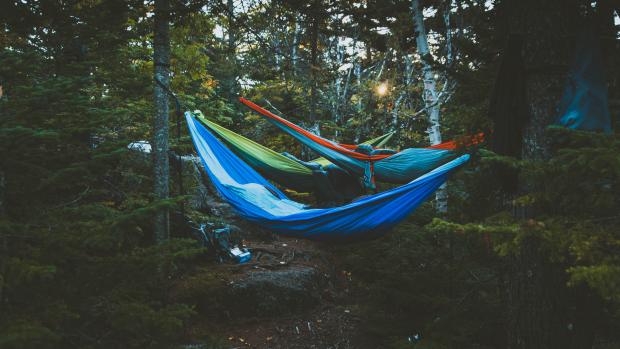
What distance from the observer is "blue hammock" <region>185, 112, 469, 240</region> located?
2428 millimetres

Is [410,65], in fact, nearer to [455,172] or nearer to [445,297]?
[455,172]

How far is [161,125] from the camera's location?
3.02m

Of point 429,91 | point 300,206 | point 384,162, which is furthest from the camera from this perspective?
point 429,91

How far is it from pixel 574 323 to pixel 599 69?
1113 mm

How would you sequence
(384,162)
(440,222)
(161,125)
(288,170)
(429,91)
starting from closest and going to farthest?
1. (440,222)
2. (161,125)
3. (384,162)
4. (429,91)
5. (288,170)

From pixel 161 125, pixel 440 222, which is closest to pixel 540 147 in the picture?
pixel 440 222

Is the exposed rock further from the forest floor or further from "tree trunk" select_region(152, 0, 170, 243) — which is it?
"tree trunk" select_region(152, 0, 170, 243)

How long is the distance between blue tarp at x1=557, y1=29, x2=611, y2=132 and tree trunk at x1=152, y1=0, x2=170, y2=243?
9.10ft

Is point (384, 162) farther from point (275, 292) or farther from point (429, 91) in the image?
point (275, 292)

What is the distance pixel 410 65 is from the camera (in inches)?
214

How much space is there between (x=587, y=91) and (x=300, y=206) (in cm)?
220

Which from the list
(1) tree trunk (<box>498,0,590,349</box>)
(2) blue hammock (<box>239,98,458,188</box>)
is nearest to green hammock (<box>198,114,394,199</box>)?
(2) blue hammock (<box>239,98,458,188</box>)

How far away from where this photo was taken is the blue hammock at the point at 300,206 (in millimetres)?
2428

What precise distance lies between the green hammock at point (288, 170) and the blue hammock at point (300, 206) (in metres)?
0.17
